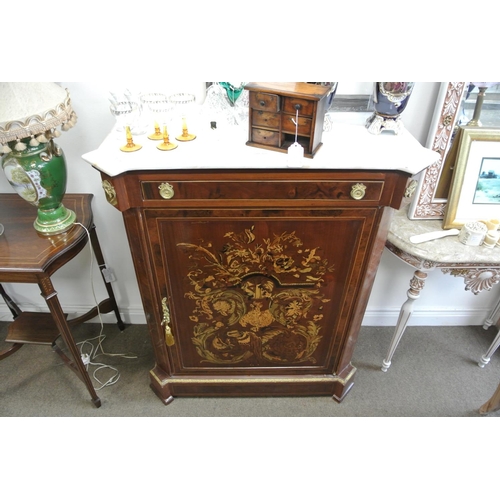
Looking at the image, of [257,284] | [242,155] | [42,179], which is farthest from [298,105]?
[42,179]

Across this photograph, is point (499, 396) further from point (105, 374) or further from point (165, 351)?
point (105, 374)

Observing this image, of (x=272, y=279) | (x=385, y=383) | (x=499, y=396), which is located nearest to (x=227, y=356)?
(x=272, y=279)

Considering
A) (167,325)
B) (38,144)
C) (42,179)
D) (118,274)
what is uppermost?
(38,144)

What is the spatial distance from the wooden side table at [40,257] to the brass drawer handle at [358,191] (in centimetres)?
92

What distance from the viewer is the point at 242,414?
1656mm

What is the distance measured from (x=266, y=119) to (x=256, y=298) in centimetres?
59

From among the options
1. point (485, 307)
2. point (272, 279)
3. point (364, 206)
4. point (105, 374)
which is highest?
point (364, 206)

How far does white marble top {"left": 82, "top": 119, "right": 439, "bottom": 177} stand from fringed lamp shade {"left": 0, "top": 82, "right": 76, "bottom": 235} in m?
0.17

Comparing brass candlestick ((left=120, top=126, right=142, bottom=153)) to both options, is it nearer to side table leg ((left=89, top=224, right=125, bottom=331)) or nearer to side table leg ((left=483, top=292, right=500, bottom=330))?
side table leg ((left=89, top=224, right=125, bottom=331))

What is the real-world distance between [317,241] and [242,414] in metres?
0.87

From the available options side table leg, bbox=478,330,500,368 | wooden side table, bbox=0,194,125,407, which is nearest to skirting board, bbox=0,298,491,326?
side table leg, bbox=478,330,500,368

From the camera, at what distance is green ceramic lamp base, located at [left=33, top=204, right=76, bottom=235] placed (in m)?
1.36

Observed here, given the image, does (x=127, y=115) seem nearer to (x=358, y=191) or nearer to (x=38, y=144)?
(x=38, y=144)

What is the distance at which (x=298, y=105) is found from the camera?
1050 mm
